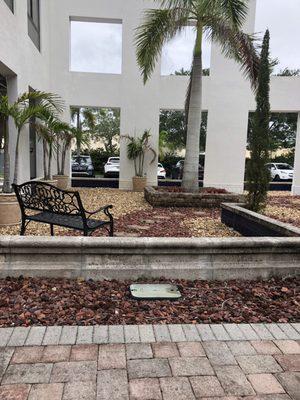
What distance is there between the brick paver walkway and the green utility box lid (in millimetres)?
462

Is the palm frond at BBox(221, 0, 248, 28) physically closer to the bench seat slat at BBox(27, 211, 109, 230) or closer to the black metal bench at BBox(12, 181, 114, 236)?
the black metal bench at BBox(12, 181, 114, 236)

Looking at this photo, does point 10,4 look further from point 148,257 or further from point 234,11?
point 148,257

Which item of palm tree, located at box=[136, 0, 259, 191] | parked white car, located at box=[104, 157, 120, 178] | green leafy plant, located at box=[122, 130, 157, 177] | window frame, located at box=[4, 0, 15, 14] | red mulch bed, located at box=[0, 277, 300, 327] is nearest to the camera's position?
red mulch bed, located at box=[0, 277, 300, 327]

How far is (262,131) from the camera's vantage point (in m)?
5.84

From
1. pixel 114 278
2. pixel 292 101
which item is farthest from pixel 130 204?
pixel 292 101

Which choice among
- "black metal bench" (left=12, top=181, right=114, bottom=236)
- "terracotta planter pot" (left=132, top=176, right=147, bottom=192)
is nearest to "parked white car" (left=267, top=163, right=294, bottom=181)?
"terracotta planter pot" (left=132, top=176, right=147, bottom=192)

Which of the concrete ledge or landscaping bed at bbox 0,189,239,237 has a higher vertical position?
the concrete ledge

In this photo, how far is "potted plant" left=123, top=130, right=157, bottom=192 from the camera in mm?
11695

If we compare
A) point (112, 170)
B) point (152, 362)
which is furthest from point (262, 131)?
point (112, 170)

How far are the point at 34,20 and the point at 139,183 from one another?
5770 millimetres

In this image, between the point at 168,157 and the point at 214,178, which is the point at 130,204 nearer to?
the point at 214,178

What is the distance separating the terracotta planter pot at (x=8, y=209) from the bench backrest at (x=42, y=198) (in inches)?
40.0

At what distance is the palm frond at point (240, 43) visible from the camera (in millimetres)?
7871

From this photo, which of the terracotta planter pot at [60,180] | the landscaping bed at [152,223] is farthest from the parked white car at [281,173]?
the terracotta planter pot at [60,180]
